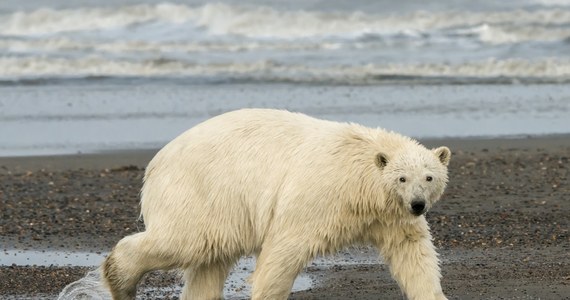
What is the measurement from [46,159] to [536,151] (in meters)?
5.50

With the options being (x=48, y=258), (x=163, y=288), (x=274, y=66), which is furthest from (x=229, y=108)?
(x=163, y=288)

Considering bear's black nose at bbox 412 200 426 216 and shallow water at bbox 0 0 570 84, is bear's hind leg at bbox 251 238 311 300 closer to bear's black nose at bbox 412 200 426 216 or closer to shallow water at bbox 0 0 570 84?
bear's black nose at bbox 412 200 426 216

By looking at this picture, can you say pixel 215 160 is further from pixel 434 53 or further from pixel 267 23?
pixel 267 23

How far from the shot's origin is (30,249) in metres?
9.20

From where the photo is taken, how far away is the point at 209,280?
22.2ft

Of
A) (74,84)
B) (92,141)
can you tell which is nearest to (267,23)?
(74,84)

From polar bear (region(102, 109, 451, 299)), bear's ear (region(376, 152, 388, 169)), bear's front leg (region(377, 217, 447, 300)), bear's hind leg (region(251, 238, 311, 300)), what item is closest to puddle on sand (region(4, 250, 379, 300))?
polar bear (region(102, 109, 451, 299))

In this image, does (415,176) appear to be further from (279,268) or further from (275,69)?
(275,69)

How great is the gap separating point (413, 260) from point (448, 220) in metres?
3.79

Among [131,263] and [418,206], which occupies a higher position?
[418,206]

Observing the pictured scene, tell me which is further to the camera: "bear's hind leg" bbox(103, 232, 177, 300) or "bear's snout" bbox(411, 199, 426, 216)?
"bear's hind leg" bbox(103, 232, 177, 300)

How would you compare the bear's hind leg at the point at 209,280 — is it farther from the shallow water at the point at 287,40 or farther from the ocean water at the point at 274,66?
the shallow water at the point at 287,40

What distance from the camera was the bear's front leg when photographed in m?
6.17

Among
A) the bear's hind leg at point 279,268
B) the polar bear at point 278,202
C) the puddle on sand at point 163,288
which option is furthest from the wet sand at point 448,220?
the bear's hind leg at point 279,268
